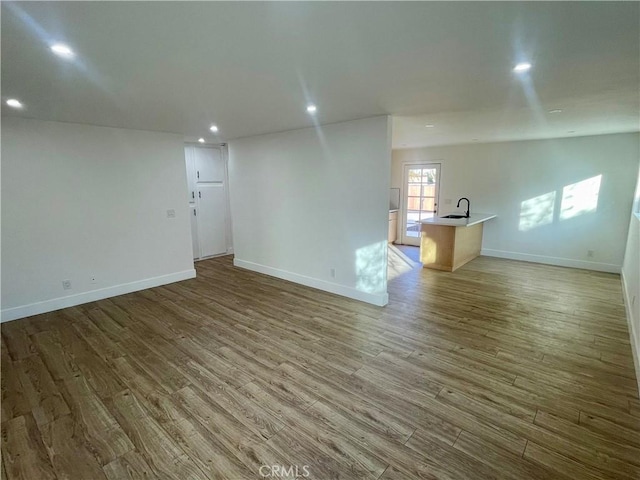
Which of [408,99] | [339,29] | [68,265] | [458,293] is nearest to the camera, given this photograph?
[339,29]

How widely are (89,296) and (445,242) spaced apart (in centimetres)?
575

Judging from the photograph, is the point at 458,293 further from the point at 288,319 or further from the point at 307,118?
the point at 307,118

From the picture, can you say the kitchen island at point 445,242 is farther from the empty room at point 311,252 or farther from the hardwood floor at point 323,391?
the hardwood floor at point 323,391

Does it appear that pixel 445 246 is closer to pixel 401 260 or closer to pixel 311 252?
pixel 401 260

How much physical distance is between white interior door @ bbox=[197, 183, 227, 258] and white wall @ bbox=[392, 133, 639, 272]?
495 centimetres

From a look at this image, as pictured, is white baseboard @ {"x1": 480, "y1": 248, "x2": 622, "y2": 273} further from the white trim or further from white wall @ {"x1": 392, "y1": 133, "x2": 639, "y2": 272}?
the white trim

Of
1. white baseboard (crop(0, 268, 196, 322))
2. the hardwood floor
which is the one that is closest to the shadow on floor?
the hardwood floor

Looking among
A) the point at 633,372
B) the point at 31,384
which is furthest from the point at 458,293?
the point at 31,384

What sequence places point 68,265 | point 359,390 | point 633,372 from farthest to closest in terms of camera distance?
point 68,265 → point 633,372 → point 359,390

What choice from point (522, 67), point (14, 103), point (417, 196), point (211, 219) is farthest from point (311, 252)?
point (417, 196)

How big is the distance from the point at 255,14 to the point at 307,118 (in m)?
2.35

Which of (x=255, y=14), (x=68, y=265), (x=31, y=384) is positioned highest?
(x=255, y=14)

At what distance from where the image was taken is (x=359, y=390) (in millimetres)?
2379

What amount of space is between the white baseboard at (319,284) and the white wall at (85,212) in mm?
1252
